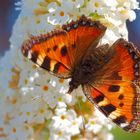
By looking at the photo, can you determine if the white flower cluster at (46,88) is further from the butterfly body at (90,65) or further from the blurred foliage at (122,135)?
the blurred foliage at (122,135)

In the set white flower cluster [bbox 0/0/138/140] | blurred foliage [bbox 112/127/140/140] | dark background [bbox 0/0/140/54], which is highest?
dark background [bbox 0/0/140/54]

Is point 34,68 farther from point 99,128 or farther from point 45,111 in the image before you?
point 99,128

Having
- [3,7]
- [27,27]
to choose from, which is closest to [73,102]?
[27,27]

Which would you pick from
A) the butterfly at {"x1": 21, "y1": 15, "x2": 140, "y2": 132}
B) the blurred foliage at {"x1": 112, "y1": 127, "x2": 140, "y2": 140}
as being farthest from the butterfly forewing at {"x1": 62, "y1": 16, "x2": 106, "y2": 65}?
the blurred foliage at {"x1": 112, "y1": 127, "x2": 140, "y2": 140}

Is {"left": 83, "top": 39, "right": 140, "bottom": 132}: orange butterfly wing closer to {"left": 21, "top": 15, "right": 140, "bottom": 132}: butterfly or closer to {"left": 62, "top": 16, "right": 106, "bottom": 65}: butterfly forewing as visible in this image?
{"left": 21, "top": 15, "right": 140, "bottom": 132}: butterfly

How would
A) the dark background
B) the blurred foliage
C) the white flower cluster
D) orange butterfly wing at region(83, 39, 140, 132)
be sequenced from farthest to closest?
1. the dark background
2. the blurred foliage
3. the white flower cluster
4. orange butterfly wing at region(83, 39, 140, 132)

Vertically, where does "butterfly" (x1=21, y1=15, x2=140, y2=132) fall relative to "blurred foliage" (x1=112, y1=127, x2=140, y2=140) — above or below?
above

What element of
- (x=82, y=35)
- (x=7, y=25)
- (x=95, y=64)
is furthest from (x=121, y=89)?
(x=7, y=25)
